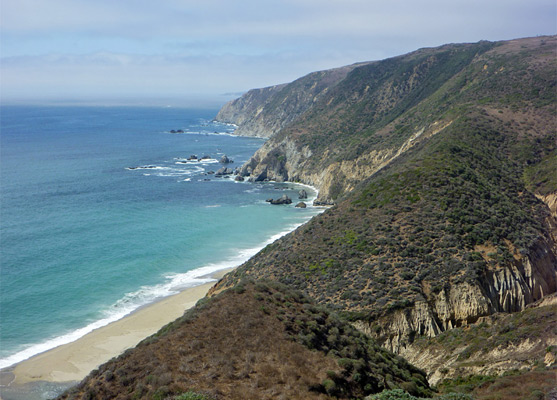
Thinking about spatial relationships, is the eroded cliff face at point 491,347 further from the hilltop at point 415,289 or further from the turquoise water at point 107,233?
the turquoise water at point 107,233

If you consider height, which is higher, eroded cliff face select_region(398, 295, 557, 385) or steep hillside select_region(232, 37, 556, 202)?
steep hillside select_region(232, 37, 556, 202)

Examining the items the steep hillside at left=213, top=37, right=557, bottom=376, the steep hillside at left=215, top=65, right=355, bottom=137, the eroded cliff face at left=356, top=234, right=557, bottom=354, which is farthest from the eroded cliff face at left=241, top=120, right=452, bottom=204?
the steep hillside at left=215, top=65, right=355, bottom=137

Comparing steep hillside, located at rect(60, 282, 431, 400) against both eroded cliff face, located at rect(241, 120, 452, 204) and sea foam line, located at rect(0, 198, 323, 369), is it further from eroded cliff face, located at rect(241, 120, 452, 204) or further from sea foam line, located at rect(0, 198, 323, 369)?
eroded cliff face, located at rect(241, 120, 452, 204)

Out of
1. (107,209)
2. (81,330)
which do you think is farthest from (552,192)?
(107,209)

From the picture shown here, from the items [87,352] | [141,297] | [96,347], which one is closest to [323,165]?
[141,297]

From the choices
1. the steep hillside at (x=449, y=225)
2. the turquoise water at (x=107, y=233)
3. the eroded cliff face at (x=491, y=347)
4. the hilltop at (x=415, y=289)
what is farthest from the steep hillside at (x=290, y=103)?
the eroded cliff face at (x=491, y=347)

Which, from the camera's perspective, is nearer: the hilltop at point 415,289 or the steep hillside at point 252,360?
the steep hillside at point 252,360

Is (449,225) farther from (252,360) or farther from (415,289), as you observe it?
(252,360)
